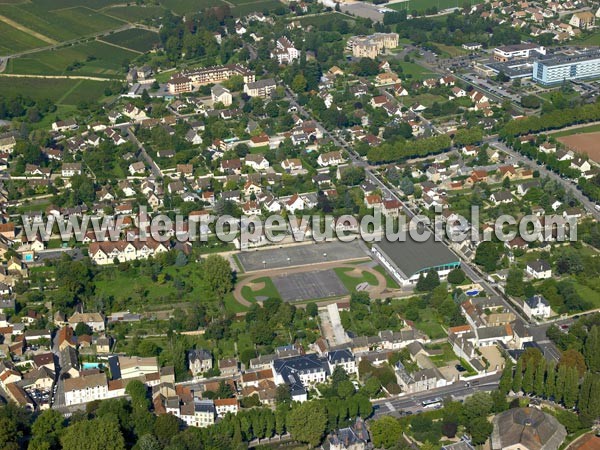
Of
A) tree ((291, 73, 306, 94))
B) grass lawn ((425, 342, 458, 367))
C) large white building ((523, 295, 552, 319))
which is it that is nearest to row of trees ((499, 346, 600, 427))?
grass lawn ((425, 342, 458, 367))

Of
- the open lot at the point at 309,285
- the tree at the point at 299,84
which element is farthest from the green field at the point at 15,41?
the open lot at the point at 309,285

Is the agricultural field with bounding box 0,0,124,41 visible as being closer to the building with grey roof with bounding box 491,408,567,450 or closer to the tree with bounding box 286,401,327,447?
the tree with bounding box 286,401,327,447

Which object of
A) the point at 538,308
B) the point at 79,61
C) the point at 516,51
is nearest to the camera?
the point at 538,308

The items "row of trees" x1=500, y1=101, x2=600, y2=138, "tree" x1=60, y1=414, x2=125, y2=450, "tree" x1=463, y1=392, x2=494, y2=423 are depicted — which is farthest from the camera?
"row of trees" x1=500, y1=101, x2=600, y2=138

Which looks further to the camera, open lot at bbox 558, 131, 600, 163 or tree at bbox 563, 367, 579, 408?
open lot at bbox 558, 131, 600, 163

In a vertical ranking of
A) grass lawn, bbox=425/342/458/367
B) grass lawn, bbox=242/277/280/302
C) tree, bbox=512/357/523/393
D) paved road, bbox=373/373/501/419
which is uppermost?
tree, bbox=512/357/523/393

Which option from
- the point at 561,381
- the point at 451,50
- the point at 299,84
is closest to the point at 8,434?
the point at 561,381

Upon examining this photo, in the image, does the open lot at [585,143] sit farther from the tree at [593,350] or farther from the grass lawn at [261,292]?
the grass lawn at [261,292]

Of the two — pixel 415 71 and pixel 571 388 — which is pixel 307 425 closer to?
pixel 571 388
